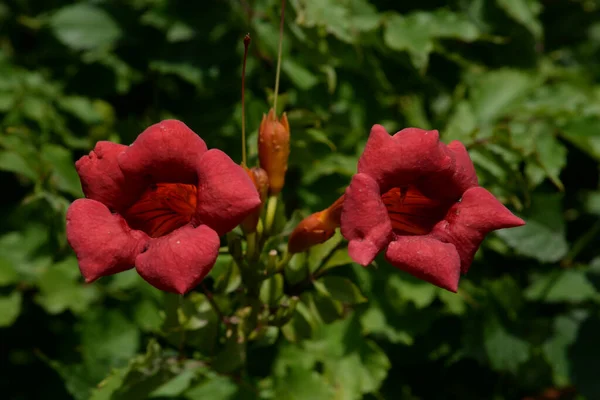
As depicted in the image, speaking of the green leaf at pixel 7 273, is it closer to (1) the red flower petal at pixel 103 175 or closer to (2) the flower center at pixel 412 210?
(1) the red flower petal at pixel 103 175

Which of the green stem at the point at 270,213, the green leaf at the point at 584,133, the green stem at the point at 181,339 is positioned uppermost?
the green leaf at the point at 584,133

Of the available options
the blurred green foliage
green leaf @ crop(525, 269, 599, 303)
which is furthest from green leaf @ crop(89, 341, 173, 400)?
green leaf @ crop(525, 269, 599, 303)

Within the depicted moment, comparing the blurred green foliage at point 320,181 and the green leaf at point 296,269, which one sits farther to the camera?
the blurred green foliage at point 320,181

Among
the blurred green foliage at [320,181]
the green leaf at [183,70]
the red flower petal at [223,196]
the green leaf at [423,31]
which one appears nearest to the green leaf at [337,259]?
the blurred green foliage at [320,181]

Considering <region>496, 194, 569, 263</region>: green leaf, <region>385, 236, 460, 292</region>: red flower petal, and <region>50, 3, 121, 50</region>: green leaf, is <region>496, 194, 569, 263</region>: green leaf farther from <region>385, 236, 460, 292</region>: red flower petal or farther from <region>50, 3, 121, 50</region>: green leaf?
<region>50, 3, 121, 50</region>: green leaf

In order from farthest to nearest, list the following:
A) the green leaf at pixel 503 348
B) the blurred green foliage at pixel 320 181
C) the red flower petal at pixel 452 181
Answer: the green leaf at pixel 503 348 → the blurred green foliage at pixel 320 181 → the red flower petal at pixel 452 181

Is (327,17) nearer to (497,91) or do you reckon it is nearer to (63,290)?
(497,91)

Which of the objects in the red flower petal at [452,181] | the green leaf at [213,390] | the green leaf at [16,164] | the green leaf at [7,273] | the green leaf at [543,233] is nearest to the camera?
the red flower petal at [452,181]
